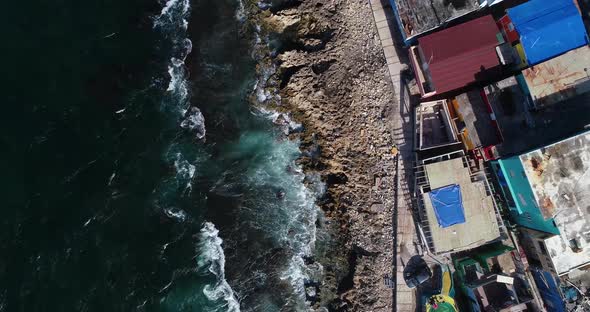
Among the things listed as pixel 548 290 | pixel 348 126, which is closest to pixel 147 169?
Answer: pixel 348 126

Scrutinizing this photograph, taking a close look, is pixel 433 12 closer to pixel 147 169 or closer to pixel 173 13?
pixel 173 13

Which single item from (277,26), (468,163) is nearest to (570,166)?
Result: (468,163)

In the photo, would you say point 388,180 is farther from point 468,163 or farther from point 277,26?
point 277,26

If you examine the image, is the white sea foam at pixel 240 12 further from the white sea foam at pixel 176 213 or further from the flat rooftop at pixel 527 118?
the flat rooftop at pixel 527 118

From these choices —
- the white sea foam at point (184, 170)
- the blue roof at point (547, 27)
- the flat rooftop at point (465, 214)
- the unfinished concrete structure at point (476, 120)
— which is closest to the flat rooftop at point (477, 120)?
the unfinished concrete structure at point (476, 120)

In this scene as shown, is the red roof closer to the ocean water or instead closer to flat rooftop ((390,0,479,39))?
flat rooftop ((390,0,479,39))

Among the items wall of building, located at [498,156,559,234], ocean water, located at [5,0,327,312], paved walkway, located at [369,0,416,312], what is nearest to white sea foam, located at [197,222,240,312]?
ocean water, located at [5,0,327,312]

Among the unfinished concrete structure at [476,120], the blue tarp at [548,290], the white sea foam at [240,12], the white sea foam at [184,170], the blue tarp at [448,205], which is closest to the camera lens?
the blue tarp at [548,290]
